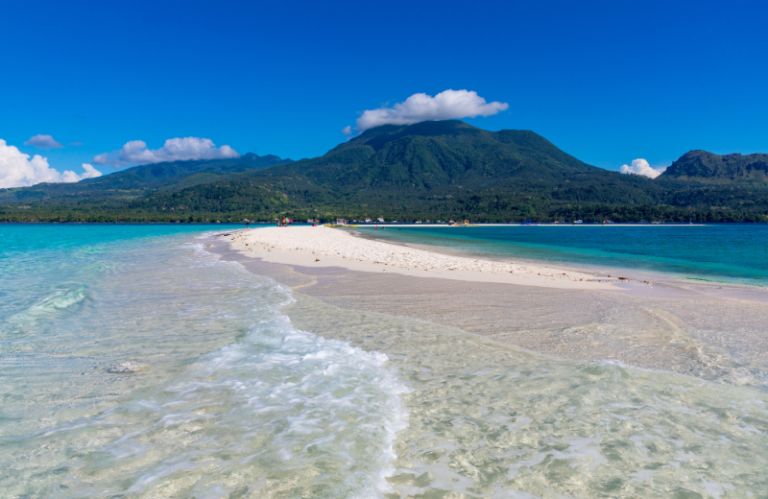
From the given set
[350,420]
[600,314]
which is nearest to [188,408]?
[350,420]

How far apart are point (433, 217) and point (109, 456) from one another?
194224 mm

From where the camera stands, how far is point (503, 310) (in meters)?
11.5

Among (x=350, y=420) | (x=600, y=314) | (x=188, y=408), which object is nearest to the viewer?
(x=350, y=420)

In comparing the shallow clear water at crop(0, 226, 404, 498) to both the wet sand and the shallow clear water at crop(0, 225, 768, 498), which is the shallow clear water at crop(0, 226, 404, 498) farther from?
the wet sand

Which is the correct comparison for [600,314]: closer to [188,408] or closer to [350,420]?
[350,420]

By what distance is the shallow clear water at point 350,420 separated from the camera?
3902 millimetres

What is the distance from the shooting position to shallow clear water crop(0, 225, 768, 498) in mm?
3902

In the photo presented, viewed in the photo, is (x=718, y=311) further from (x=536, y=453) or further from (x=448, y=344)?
(x=536, y=453)

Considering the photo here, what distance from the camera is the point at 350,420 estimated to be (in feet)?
17.1

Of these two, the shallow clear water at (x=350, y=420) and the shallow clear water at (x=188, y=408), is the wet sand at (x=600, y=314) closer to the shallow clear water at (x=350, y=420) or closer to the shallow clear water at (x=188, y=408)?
the shallow clear water at (x=350, y=420)

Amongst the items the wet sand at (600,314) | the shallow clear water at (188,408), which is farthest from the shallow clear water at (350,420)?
the wet sand at (600,314)

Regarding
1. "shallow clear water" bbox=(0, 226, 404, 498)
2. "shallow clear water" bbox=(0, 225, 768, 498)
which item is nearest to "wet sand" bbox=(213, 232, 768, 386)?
"shallow clear water" bbox=(0, 225, 768, 498)

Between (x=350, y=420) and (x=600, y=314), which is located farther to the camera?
(x=600, y=314)

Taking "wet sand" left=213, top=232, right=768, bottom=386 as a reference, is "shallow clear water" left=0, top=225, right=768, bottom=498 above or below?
below
